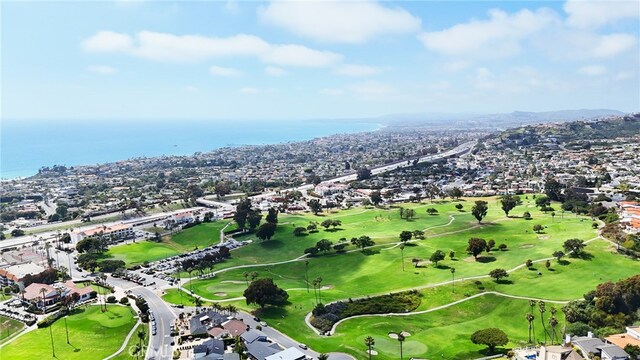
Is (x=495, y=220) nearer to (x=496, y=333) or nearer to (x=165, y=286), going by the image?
(x=496, y=333)

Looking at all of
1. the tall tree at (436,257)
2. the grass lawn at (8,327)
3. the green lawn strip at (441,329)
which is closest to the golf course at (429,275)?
the green lawn strip at (441,329)

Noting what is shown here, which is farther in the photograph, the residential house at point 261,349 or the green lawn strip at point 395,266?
the green lawn strip at point 395,266

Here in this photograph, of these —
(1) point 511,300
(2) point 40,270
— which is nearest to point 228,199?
(2) point 40,270

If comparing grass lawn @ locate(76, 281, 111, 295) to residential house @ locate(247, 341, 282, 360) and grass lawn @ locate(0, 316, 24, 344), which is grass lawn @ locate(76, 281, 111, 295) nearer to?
grass lawn @ locate(0, 316, 24, 344)

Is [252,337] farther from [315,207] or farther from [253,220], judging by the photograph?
[315,207]

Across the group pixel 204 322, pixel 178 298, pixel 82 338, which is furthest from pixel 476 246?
pixel 82 338

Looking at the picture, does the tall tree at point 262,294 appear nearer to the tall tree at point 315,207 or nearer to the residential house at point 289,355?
the residential house at point 289,355
